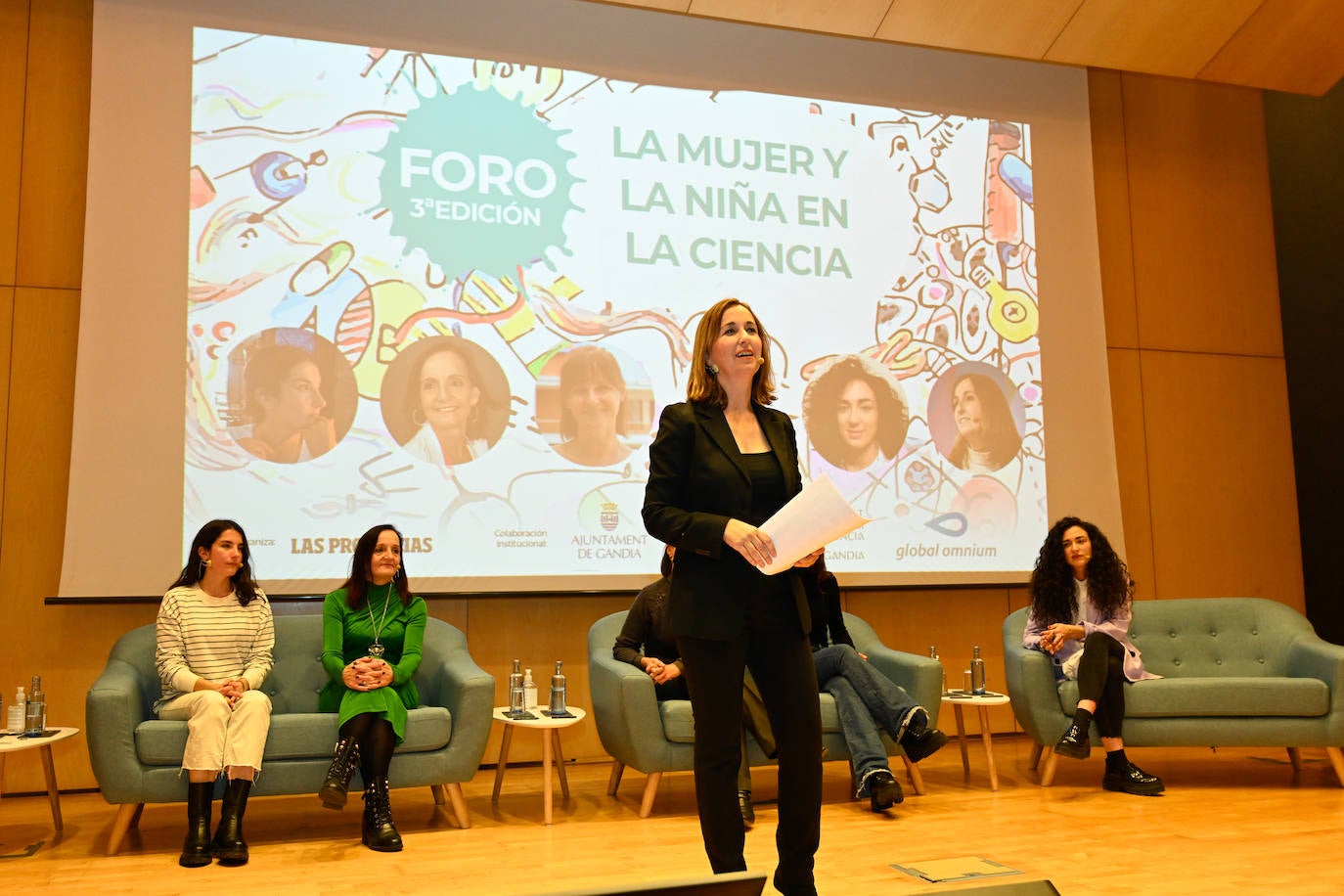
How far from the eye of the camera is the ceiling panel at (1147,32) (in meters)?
5.74

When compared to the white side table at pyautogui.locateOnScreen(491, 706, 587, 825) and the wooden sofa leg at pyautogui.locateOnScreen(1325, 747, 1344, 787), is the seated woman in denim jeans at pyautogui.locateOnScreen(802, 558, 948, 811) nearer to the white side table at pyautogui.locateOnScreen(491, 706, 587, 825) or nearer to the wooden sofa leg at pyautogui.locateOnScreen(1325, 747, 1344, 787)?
the white side table at pyautogui.locateOnScreen(491, 706, 587, 825)

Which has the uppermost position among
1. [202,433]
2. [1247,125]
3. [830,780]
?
[1247,125]

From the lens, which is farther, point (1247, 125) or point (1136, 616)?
point (1247, 125)

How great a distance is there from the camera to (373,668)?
363 centimetres

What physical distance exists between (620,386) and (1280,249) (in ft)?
15.6

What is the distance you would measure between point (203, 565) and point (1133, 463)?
4.75 metres

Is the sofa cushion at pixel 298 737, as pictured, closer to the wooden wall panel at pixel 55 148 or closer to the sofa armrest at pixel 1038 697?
the wooden wall panel at pixel 55 148

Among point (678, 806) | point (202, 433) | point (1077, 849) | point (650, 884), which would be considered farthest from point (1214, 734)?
point (202, 433)

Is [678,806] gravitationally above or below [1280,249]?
below

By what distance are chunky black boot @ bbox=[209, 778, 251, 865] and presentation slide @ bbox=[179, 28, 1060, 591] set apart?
117cm

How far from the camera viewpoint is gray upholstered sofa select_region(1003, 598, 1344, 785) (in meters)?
4.17

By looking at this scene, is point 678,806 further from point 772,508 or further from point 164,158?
point 164,158

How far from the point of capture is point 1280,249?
6992mm

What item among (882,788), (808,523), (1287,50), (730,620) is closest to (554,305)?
(882,788)
